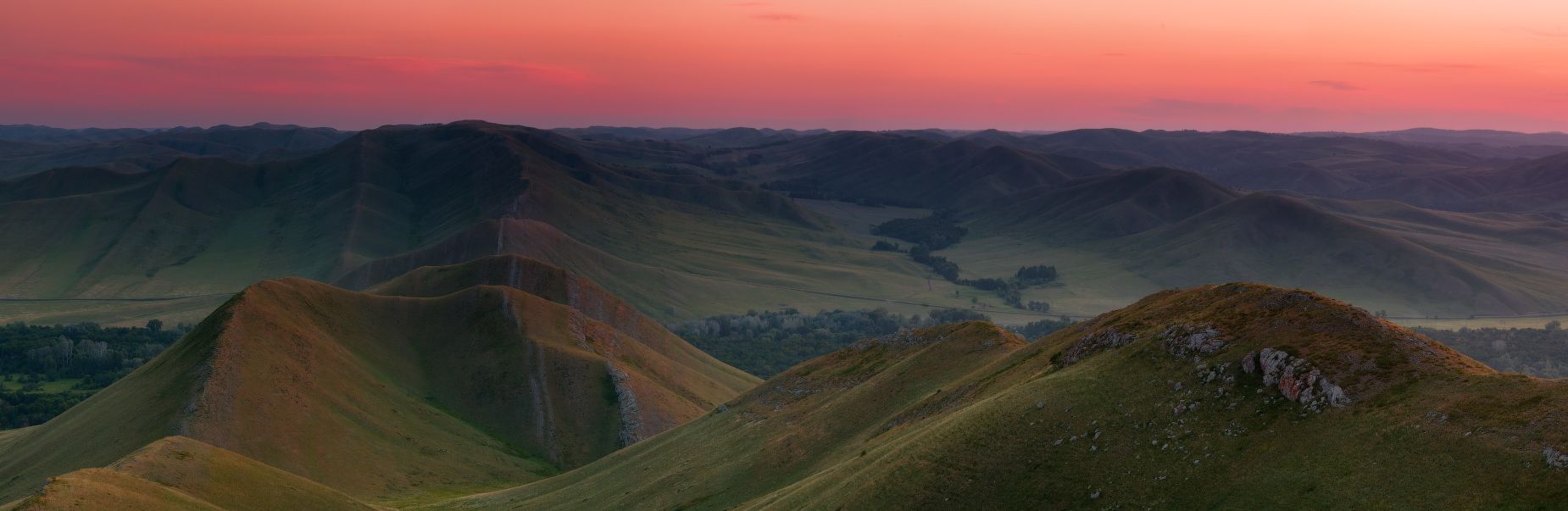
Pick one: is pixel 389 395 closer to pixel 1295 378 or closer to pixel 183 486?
pixel 183 486

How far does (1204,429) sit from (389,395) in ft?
431

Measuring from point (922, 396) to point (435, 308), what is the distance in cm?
12434

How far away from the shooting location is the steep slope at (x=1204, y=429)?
47.7 meters

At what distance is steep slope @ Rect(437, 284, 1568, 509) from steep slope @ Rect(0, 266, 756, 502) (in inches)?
2453

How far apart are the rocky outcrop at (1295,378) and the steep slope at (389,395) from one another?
10300cm

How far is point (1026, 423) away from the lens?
2554 inches

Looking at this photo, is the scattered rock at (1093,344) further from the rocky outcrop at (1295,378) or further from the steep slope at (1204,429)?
the rocky outcrop at (1295,378)

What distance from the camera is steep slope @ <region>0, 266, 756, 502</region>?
124 metres

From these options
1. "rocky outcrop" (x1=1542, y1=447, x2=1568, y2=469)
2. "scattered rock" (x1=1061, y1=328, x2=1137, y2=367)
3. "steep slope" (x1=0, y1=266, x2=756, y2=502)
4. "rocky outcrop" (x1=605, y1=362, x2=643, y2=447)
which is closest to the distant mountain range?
"rocky outcrop" (x1=1542, y1=447, x2=1568, y2=469)

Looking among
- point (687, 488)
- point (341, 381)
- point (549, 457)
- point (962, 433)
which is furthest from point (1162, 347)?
point (341, 381)

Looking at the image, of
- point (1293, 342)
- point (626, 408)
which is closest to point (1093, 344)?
point (1293, 342)

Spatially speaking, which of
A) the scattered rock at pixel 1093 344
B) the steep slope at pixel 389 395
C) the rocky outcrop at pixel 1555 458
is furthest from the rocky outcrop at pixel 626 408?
the rocky outcrop at pixel 1555 458

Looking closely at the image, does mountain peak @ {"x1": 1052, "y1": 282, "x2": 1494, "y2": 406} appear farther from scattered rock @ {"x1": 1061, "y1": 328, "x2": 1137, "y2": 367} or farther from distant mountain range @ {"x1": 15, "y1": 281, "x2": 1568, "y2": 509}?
distant mountain range @ {"x1": 15, "y1": 281, "x2": 1568, "y2": 509}

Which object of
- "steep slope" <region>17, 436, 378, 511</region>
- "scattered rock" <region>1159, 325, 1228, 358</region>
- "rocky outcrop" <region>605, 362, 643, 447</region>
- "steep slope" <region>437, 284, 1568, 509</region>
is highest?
"scattered rock" <region>1159, 325, 1228, 358</region>
